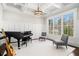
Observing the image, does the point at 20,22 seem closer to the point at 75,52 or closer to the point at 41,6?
the point at 41,6

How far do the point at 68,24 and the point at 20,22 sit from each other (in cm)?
118

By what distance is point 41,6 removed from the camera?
2539 millimetres

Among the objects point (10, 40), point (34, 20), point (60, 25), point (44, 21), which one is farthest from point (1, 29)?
point (60, 25)

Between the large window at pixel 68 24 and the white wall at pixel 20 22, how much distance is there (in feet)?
2.03

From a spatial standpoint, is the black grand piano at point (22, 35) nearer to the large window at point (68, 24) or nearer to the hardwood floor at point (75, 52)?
the large window at point (68, 24)

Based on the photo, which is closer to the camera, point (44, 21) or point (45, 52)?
point (45, 52)

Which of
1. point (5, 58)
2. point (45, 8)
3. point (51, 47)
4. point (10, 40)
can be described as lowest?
point (5, 58)

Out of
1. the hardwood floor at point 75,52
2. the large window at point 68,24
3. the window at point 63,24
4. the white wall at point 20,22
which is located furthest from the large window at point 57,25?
the hardwood floor at point 75,52

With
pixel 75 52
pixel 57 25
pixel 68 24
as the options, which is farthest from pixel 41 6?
pixel 75 52

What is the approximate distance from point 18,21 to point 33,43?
66cm

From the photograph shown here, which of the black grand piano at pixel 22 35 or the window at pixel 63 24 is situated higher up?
the window at pixel 63 24

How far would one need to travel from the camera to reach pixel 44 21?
270cm

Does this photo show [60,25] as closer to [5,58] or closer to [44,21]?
[44,21]

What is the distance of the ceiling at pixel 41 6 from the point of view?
2.47 metres
